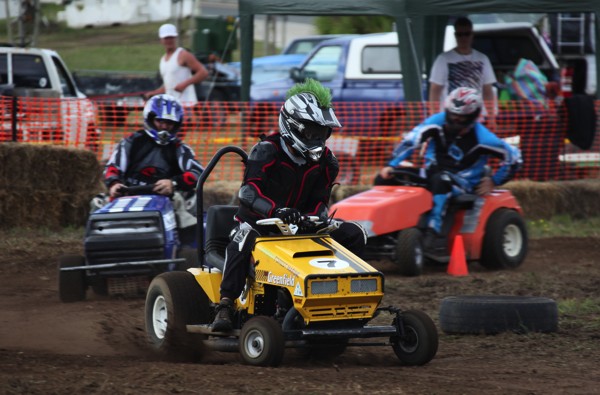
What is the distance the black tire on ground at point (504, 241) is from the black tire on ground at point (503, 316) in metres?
3.30

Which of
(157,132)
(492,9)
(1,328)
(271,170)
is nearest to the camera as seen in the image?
(271,170)

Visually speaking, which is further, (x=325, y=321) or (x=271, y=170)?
(x=271, y=170)

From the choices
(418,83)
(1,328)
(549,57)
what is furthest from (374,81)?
(1,328)

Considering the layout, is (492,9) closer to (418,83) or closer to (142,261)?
(418,83)

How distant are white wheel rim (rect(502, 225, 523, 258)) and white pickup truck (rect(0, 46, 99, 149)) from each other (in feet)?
19.8

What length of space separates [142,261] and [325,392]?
3871mm

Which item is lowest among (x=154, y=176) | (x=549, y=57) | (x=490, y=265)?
(x=490, y=265)

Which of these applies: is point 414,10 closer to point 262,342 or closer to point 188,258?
point 188,258

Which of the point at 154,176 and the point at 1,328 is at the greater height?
the point at 154,176

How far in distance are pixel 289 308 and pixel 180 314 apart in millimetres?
782

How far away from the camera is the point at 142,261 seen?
909 centimetres

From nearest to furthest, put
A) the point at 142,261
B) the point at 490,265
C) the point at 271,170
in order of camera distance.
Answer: the point at 271,170 < the point at 142,261 < the point at 490,265

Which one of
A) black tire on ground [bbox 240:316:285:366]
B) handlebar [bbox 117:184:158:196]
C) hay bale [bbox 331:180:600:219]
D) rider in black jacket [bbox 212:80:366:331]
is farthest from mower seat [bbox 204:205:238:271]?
hay bale [bbox 331:180:600:219]

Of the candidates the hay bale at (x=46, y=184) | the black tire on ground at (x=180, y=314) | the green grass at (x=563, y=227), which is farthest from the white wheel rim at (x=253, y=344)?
the green grass at (x=563, y=227)
